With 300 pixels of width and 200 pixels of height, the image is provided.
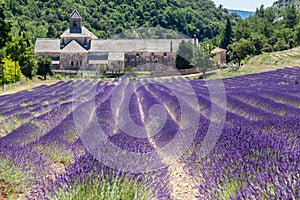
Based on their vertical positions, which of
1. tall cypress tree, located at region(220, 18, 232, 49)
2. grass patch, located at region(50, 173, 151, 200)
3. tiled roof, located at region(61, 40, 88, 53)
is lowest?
grass patch, located at region(50, 173, 151, 200)

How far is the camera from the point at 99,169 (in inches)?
134

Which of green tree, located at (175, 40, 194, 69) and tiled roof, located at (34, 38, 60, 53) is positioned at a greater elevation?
tiled roof, located at (34, 38, 60, 53)

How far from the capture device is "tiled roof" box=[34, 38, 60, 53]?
192 ft

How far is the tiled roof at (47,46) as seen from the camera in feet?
192

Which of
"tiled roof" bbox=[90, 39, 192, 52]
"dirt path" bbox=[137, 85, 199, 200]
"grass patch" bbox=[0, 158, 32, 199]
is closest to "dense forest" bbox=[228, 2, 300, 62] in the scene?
"tiled roof" bbox=[90, 39, 192, 52]

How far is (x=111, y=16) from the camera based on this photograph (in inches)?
3851

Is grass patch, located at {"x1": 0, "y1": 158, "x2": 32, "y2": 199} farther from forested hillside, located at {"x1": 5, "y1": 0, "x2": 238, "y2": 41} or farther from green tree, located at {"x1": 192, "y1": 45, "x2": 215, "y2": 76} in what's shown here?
forested hillside, located at {"x1": 5, "y1": 0, "x2": 238, "y2": 41}

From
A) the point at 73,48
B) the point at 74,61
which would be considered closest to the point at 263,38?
the point at 74,61

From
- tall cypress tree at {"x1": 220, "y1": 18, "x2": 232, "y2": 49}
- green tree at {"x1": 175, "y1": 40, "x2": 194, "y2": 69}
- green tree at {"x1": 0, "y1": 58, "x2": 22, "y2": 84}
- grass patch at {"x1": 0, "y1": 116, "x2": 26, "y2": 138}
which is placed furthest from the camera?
tall cypress tree at {"x1": 220, "y1": 18, "x2": 232, "y2": 49}

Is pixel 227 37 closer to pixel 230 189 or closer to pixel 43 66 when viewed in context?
pixel 43 66

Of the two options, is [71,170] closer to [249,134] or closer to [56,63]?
[249,134]

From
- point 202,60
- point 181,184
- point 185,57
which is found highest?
point 185,57

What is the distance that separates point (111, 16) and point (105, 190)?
9746cm

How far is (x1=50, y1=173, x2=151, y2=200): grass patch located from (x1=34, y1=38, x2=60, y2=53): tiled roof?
56793 millimetres
